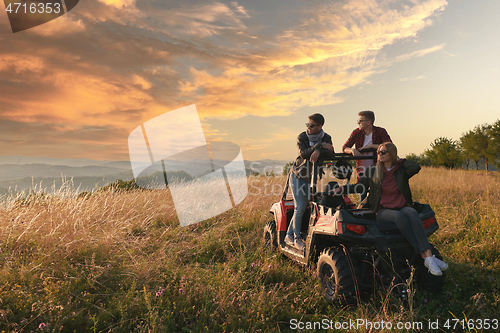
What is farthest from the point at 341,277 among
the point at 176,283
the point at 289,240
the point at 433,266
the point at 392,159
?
the point at 176,283

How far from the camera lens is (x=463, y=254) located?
562 centimetres

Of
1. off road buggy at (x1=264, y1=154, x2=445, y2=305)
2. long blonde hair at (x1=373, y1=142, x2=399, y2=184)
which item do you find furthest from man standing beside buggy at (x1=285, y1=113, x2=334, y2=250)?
long blonde hair at (x1=373, y1=142, x2=399, y2=184)

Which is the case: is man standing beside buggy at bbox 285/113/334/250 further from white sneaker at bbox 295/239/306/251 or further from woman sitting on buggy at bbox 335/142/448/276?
woman sitting on buggy at bbox 335/142/448/276

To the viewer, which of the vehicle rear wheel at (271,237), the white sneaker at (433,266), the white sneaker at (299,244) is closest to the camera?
the white sneaker at (433,266)

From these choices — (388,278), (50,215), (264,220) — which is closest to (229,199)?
(264,220)

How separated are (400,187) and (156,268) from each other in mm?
3791

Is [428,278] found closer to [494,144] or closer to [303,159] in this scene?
→ [303,159]

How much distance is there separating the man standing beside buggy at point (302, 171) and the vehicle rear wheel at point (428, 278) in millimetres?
1698

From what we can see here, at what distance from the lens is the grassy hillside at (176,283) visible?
354 centimetres

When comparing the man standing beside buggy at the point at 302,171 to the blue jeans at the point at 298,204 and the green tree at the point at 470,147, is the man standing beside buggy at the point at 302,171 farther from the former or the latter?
the green tree at the point at 470,147

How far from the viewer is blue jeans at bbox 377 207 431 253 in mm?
3697

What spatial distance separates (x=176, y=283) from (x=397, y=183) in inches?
135

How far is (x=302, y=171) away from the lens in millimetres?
5121

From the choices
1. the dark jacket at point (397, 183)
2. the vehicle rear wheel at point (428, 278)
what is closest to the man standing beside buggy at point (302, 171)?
the dark jacket at point (397, 183)
